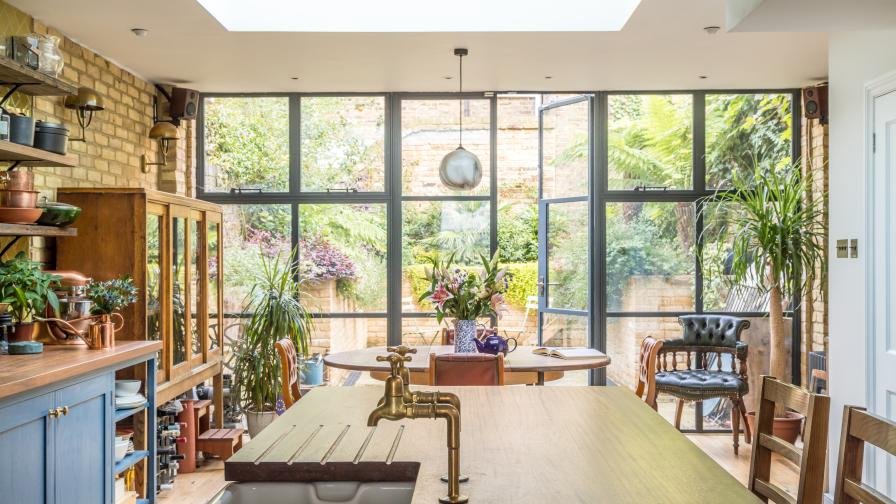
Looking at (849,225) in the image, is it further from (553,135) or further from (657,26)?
(553,135)

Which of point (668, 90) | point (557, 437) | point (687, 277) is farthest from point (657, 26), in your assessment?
point (557, 437)

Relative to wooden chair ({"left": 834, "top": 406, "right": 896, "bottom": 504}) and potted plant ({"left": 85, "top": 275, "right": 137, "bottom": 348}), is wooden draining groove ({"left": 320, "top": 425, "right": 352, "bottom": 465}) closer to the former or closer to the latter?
wooden chair ({"left": 834, "top": 406, "right": 896, "bottom": 504})

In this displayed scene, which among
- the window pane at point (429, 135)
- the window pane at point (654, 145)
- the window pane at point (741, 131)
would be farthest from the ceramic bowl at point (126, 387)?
the window pane at point (741, 131)

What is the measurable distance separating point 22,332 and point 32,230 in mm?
456

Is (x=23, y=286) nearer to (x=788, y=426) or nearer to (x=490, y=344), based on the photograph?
(x=490, y=344)

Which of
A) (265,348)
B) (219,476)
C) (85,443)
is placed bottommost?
(219,476)

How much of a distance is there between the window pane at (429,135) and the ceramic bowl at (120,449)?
3.11 meters

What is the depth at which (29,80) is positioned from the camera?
3670mm

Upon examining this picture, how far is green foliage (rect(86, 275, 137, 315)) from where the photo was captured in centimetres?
384

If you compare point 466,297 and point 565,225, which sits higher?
point 565,225

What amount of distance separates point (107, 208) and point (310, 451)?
2.84 meters

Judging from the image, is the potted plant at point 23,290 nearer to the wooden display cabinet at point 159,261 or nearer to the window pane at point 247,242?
the wooden display cabinet at point 159,261

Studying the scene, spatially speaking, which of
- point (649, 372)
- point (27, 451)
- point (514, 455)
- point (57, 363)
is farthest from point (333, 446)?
point (649, 372)

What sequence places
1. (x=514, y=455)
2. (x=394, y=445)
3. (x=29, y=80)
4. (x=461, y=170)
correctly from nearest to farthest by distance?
(x=514, y=455) → (x=394, y=445) → (x=29, y=80) → (x=461, y=170)
